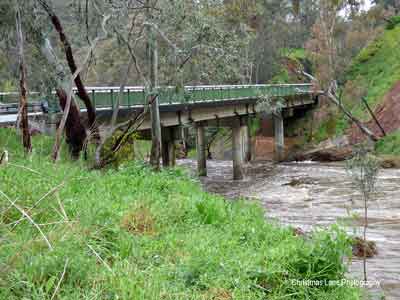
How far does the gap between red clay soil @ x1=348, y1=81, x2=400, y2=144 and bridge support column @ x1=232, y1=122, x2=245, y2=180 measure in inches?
330

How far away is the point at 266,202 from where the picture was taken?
2198 cm

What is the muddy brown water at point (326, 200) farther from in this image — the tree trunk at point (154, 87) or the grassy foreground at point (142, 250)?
the tree trunk at point (154, 87)

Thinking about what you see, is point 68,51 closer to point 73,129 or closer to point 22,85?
point 73,129

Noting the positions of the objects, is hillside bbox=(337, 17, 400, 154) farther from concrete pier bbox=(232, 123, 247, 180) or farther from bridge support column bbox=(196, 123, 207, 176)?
bridge support column bbox=(196, 123, 207, 176)

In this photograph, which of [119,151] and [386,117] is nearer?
[119,151]

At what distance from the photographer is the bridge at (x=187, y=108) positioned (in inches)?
686

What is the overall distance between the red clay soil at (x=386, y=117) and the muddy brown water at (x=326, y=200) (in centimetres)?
474

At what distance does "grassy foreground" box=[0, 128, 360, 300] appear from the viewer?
4.96m

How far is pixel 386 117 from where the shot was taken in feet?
133

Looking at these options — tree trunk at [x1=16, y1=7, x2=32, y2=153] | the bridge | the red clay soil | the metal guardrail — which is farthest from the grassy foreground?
the red clay soil

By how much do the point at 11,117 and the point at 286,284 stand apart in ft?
42.2

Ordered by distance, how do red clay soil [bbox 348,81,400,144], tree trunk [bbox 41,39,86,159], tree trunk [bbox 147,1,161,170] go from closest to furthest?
1. tree trunk [bbox 41,39,86,159]
2. tree trunk [bbox 147,1,161,170]
3. red clay soil [bbox 348,81,400,144]

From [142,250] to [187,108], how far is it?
22479mm

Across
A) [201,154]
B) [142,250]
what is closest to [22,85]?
[142,250]
